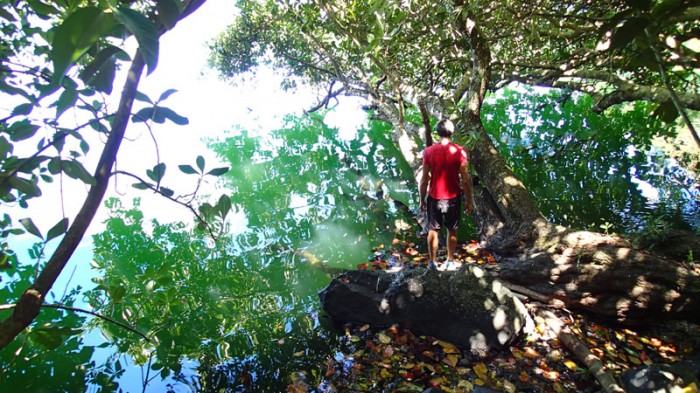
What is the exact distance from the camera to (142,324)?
5344mm

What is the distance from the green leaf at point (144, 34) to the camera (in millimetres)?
669

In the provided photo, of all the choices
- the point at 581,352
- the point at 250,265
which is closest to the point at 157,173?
the point at 581,352

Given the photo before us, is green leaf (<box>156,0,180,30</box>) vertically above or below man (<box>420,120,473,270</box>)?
below

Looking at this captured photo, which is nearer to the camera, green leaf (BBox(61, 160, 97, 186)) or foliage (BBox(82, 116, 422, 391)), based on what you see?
green leaf (BBox(61, 160, 97, 186))

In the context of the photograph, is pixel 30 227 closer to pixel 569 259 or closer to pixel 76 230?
pixel 76 230

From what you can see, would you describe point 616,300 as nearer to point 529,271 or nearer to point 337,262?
point 529,271

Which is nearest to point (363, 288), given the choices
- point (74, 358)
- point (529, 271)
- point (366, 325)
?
point (366, 325)

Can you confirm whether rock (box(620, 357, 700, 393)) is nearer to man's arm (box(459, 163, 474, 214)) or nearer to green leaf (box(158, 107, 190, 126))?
man's arm (box(459, 163, 474, 214))

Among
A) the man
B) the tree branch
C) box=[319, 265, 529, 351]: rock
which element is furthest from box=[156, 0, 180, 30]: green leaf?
the man

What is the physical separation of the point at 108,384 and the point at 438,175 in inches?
191

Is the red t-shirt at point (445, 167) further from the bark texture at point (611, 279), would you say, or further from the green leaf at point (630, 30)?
the green leaf at point (630, 30)

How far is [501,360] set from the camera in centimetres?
386

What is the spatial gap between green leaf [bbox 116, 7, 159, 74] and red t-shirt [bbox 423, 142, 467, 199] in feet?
15.2

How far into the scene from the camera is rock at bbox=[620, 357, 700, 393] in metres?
2.76
